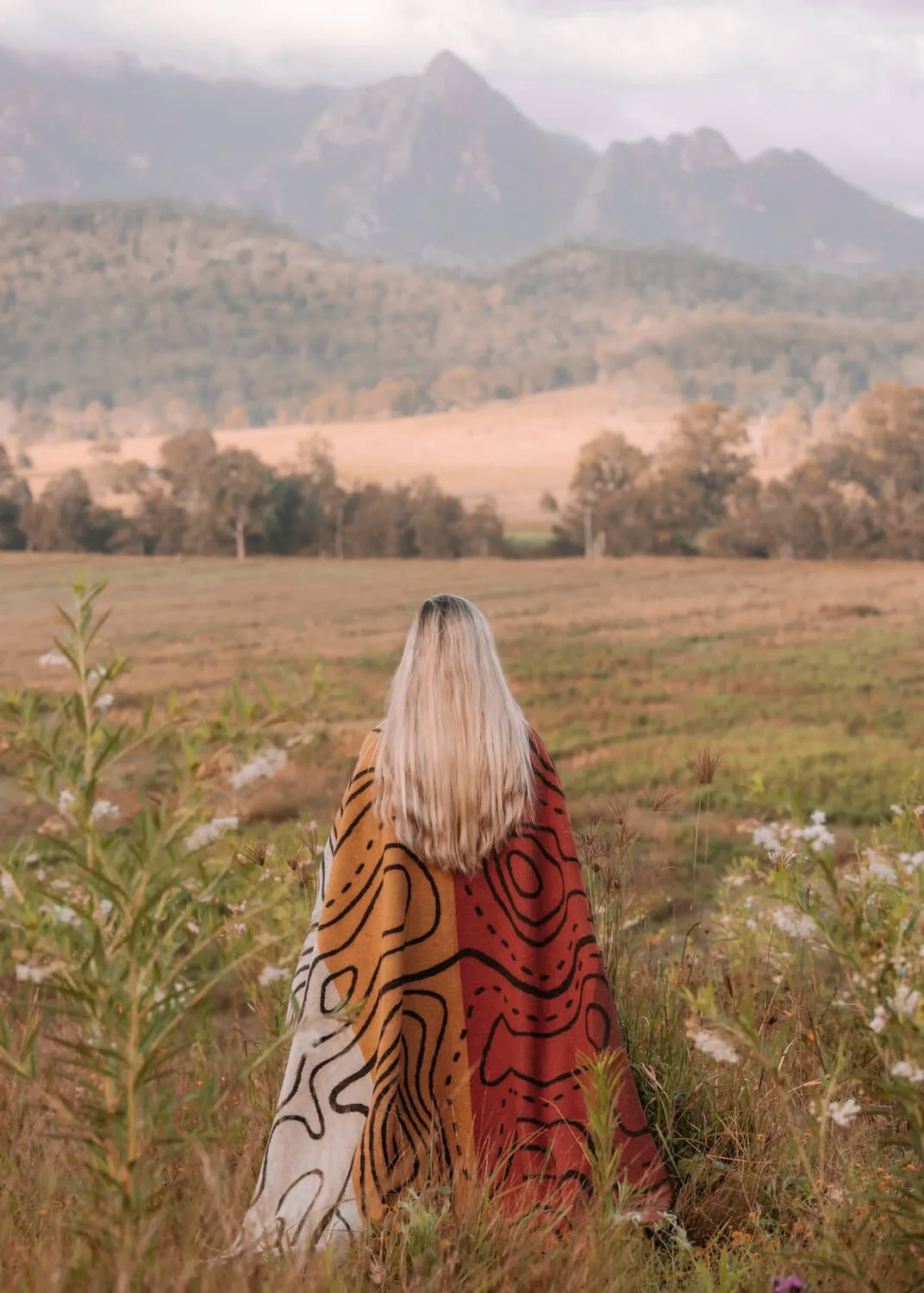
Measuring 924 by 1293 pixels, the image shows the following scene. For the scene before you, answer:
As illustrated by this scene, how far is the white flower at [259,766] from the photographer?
1421mm

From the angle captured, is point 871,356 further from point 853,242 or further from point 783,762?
point 853,242

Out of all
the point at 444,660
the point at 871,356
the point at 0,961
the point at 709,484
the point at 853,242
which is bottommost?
the point at 0,961

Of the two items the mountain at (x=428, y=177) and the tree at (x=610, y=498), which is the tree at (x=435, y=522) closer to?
the tree at (x=610, y=498)

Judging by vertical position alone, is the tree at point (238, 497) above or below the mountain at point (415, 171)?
below

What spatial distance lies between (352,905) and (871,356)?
3801 cm

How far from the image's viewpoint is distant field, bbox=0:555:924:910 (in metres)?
13.1

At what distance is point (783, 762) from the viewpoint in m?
13.4

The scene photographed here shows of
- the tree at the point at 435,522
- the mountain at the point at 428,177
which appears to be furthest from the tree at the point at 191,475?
the mountain at the point at 428,177

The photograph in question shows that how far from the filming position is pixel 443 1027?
2.62 m

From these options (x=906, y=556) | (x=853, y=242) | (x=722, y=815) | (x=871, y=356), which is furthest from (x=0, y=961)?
(x=853, y=242)

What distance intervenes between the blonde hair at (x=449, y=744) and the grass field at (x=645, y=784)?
53 cm

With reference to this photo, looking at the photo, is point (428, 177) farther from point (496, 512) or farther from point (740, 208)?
point (496, 512)

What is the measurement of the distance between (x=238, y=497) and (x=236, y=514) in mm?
545

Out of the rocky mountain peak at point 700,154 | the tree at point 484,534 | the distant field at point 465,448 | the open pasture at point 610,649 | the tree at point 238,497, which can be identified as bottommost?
the open pasture at point 610,649
